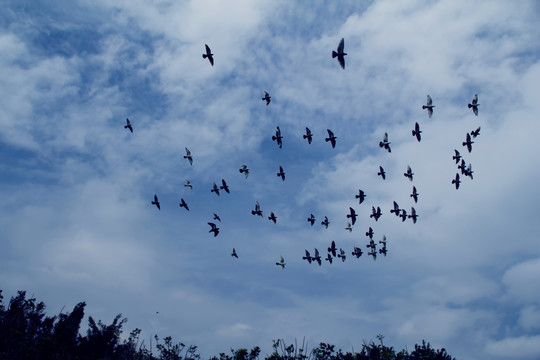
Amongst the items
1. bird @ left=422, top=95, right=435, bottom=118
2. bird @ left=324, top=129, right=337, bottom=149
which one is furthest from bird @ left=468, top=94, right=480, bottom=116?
bird @ left=324, top=129, right=337, bottom=149

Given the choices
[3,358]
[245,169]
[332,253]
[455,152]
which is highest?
[455,152]

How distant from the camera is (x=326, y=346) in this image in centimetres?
4281

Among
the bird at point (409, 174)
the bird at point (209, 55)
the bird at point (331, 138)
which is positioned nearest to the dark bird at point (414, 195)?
the bird at point (409, 174)

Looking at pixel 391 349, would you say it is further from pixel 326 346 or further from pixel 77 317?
pixel 77 317

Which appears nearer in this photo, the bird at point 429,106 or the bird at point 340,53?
the bird at point 340,53

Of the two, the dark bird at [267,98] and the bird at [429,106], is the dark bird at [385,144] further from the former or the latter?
the dark bird at [267,98]

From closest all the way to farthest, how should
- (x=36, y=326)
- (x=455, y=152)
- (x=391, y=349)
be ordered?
(x=455, y=152) < (x=391, y=349) < (x=36, y=326)

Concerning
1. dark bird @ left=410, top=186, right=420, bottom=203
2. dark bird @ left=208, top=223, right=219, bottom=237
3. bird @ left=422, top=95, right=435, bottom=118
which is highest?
bird @ left=422, top=95, right=435, bottom=118

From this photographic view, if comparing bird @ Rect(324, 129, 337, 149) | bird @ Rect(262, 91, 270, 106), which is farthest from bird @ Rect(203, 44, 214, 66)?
bird @ Rect(324, 129, 337, 149)

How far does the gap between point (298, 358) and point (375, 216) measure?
19.6 m

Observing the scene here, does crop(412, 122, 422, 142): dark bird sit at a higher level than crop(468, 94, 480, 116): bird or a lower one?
lower

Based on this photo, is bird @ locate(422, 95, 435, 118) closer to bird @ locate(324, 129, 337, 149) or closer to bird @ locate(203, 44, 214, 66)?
bird @ locate(324, 129, 337, 149)

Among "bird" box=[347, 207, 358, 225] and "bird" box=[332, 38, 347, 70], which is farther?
"bird" box=[347, 207, 358, 225]

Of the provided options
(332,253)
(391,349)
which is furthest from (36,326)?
(391,349)
